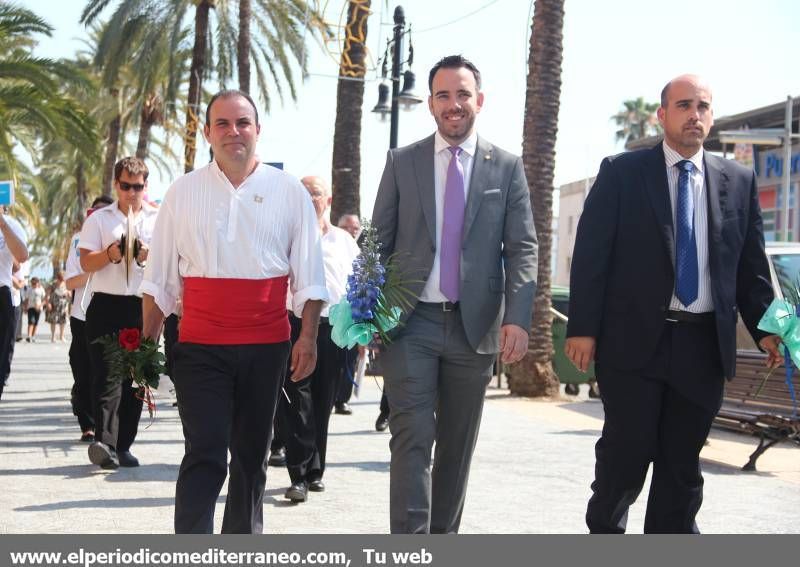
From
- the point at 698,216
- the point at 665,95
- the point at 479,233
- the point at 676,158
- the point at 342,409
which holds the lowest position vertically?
the point at 342,409

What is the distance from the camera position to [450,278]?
220 inches

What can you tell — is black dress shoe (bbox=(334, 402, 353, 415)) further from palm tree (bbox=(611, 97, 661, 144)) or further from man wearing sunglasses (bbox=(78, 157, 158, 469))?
palm tree (bbox=(611, 97, 661, 144))

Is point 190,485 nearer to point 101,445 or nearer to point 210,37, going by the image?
point 101,445

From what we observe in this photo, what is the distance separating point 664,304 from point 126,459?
5.22 metres

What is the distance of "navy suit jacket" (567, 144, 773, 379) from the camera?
211 inches

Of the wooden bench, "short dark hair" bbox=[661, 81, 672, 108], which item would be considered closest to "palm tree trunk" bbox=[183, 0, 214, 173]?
the wooden bench

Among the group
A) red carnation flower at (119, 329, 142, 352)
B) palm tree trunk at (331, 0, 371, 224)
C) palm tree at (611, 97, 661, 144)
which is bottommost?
red carnation flower at (119, 329, 142, 352)

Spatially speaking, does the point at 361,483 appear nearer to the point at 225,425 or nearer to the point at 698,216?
the point at 225,425

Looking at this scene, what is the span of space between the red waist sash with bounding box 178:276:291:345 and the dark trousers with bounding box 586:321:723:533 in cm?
147

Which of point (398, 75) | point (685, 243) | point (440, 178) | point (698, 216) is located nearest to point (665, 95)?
point (698, 216)
